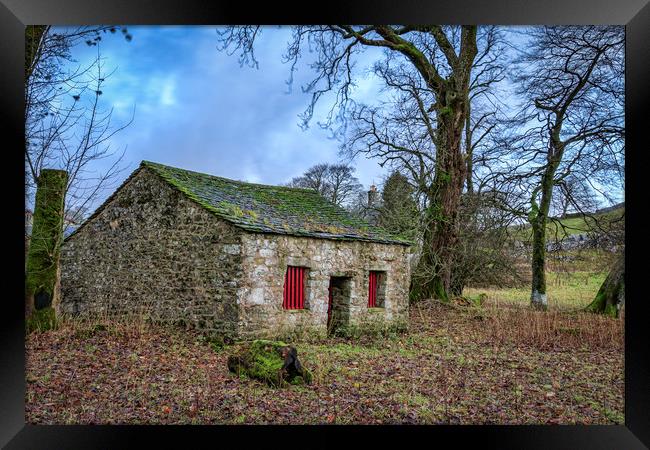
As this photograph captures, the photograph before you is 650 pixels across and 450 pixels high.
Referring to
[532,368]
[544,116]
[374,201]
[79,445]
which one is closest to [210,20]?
[79,445]

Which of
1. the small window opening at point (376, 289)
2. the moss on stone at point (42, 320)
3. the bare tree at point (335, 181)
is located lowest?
the moss on stone at point (42, 320)

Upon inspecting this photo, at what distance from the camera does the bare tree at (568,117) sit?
8.85 m

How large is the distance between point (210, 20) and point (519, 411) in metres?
5.51

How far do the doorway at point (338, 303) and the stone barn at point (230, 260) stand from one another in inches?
0.8

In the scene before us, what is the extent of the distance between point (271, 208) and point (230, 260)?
1.90 metres

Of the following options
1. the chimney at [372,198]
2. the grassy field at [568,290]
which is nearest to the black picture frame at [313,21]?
the grassy field at [568,290]

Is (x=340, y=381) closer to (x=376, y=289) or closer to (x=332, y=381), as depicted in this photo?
(x=332, y=381)

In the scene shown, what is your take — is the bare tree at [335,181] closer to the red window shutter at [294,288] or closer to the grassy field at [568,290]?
the red window shutter at [294,288]

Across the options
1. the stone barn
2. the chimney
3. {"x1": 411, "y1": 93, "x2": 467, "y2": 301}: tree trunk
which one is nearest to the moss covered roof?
the stone barn

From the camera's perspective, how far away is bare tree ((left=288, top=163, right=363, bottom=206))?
1237 cm

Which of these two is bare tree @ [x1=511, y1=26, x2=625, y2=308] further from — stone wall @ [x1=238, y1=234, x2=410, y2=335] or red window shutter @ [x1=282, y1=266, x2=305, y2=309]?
red window shutter @ [x1=282, y1=266, x2=305, y2=309]

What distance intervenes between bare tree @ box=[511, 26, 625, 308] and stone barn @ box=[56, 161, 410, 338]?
3218 millimetres

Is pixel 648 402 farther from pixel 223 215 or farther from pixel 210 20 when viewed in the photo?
pixel 223 215

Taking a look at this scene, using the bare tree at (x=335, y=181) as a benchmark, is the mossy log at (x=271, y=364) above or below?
below
